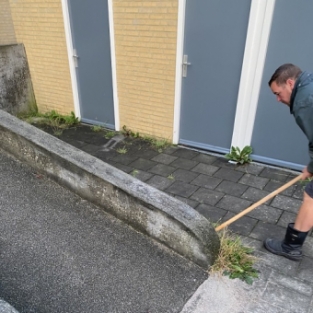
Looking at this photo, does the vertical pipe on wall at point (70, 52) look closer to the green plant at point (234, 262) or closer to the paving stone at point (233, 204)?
the paving stone at point (233, 204)

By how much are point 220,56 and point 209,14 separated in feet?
1.84

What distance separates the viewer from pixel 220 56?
3.99 metres

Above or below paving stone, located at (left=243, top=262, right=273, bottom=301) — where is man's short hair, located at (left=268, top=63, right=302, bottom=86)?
above

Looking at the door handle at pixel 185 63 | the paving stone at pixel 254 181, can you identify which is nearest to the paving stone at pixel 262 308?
the paving stone at pixel 254 181

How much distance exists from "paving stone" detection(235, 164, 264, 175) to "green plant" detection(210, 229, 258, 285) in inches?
66.9

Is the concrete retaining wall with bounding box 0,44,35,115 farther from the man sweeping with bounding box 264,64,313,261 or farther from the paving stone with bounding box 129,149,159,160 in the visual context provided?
the man sweeping with bounding box 264,64,313,261

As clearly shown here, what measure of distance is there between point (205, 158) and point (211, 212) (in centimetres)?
139

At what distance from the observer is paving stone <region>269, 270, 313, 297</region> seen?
2.25 meters

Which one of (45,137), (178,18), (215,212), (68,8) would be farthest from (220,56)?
(68,8)

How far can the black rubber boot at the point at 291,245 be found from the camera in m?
2.49

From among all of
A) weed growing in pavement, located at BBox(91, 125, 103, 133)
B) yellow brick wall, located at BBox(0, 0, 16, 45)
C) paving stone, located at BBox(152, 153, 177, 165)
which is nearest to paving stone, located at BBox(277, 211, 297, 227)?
paving stone, located at BBox(152, 153, 177, 165)

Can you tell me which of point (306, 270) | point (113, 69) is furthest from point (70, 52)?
point (306, 270)

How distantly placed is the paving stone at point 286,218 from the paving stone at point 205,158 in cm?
143

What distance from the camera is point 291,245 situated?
2535 mm
